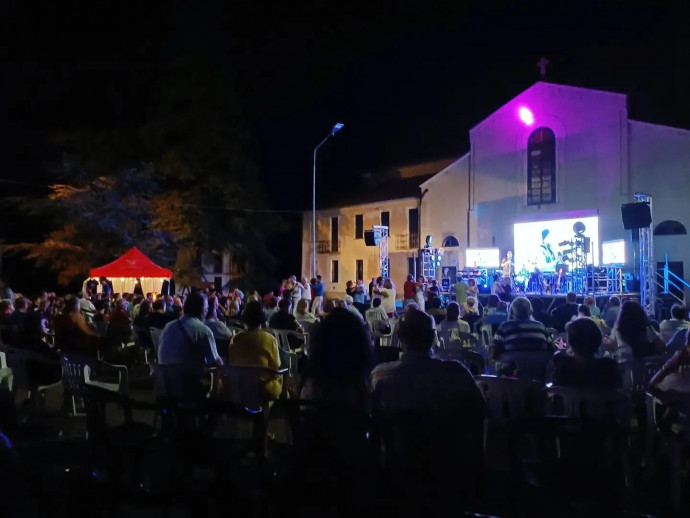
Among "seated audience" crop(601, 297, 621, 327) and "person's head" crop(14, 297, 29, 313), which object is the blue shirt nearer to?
"person's head" crop(14, 297, 29, 313)

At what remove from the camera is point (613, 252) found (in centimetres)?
1905

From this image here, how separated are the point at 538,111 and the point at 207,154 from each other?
42.6 ft

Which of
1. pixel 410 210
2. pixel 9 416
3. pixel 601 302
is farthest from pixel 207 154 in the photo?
pixel 9 416

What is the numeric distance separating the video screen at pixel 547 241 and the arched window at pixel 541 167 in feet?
5.00

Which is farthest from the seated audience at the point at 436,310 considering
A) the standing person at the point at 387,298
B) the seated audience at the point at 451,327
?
the standing person at the point at 387,298

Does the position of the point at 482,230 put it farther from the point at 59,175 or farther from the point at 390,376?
the point at 390,376

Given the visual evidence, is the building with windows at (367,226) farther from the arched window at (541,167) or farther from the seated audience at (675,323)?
the seated audience at (675,323)

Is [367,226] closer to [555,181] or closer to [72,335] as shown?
[555,181]

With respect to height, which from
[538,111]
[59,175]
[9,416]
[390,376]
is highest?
[538,111]

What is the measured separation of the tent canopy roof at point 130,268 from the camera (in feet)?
63.2

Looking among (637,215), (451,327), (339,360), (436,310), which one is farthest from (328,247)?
(339,360)

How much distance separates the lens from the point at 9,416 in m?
6.07

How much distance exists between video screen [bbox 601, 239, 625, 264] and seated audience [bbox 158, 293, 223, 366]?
51.1 feet

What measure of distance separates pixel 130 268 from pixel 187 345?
14449 millimetres
